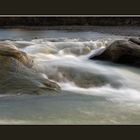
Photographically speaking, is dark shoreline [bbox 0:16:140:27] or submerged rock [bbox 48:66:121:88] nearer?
submerged rock [bbox 48:66:121:88]

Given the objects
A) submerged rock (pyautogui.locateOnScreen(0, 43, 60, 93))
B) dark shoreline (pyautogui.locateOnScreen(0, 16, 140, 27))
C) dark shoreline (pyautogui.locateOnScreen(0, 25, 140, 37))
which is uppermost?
submerged rock (pyautogui.locateOnScreen(0, 43, 60, 93))

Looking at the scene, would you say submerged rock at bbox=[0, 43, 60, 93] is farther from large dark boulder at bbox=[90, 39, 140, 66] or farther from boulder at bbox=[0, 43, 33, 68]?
large dark boulder at bbox=[90, 39, 140, 66]

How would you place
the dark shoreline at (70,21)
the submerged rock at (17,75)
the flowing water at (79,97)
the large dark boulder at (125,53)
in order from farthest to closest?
the dark shoreline at (70,21), the large dark boulder at (125,53), the submerged rock at (17,75), the flowing water at (79,97)

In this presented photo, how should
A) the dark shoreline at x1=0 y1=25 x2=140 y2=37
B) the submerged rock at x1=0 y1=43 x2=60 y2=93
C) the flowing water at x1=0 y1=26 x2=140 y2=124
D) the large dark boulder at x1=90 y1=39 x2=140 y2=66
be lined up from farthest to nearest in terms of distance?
the dark shoreline at x1=0 y1=25 x2=140 y2=37 < the large dark boulder at x1=90 y1=39 x2=140 y2=66 < the submerged rock at x1=0 y1=43 x2=60 y2=93 < the flowing water at x1=0 y1=26 x2=140 y2=124

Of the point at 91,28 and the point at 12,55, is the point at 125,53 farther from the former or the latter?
the point at 91,28

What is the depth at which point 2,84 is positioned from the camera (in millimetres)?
6586

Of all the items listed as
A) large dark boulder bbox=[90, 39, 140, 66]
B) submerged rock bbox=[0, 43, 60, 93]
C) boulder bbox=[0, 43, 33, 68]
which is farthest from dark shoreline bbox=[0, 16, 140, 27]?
submerged rock bbox=[0, 43, 60, 93]

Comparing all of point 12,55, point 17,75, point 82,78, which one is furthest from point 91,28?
point 17,75

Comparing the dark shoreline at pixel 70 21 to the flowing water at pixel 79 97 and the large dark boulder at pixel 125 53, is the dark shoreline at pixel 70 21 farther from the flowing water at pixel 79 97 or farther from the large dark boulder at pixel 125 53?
the large dark boulder at pixel 125 53

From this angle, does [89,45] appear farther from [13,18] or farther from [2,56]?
[13,18]

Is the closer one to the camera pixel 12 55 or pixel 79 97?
pixel 79 97

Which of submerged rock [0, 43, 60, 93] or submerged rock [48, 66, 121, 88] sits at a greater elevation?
submerged rock [0, 43, 60, 93]

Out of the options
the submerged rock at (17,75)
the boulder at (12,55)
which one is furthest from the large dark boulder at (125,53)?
the submerged rock at (17,75)

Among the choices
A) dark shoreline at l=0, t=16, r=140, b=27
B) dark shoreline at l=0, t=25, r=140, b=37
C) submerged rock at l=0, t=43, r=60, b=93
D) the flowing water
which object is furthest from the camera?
dark shoreline at l=0, t=16, r=140, b=27
